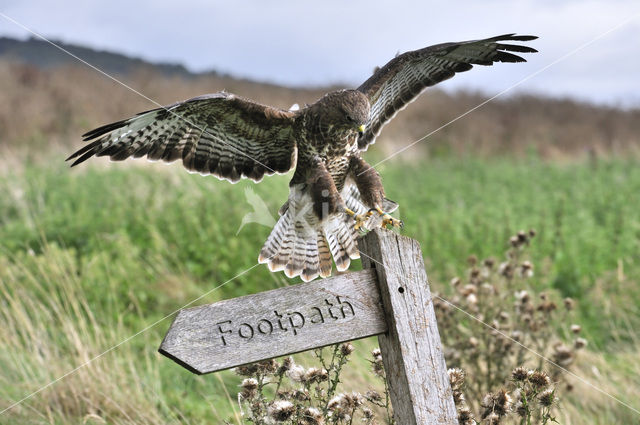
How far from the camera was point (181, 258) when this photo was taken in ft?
22.6

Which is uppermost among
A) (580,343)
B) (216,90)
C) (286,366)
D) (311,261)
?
(216,90)

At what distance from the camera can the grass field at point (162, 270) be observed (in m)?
4.15

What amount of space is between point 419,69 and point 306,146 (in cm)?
72

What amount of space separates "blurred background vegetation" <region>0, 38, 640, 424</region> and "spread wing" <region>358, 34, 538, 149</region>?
594 mm

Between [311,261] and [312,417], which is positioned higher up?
[311,261]

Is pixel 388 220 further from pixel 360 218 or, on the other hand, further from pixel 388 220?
pixel 360 218

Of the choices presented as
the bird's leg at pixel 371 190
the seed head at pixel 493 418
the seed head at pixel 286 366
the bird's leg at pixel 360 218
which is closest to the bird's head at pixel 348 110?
the bird's leg at pixel 371 190

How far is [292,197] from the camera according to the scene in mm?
Answer: 3051

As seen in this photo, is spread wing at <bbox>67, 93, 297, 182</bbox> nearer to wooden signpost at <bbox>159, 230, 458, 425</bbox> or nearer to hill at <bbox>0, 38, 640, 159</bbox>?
wooden signpost at <bbox>159, 230, 458, 425</bbox>

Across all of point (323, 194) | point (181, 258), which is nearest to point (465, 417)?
point (323, 194)

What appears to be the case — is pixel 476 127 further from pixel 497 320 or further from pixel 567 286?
pixel 497 320

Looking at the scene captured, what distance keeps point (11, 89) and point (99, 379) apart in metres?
17.5

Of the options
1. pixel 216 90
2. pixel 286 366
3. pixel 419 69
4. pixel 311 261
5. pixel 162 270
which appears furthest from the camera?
pixel 216 90

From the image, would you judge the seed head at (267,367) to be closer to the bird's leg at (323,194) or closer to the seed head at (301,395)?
the seed head at (301,395)
